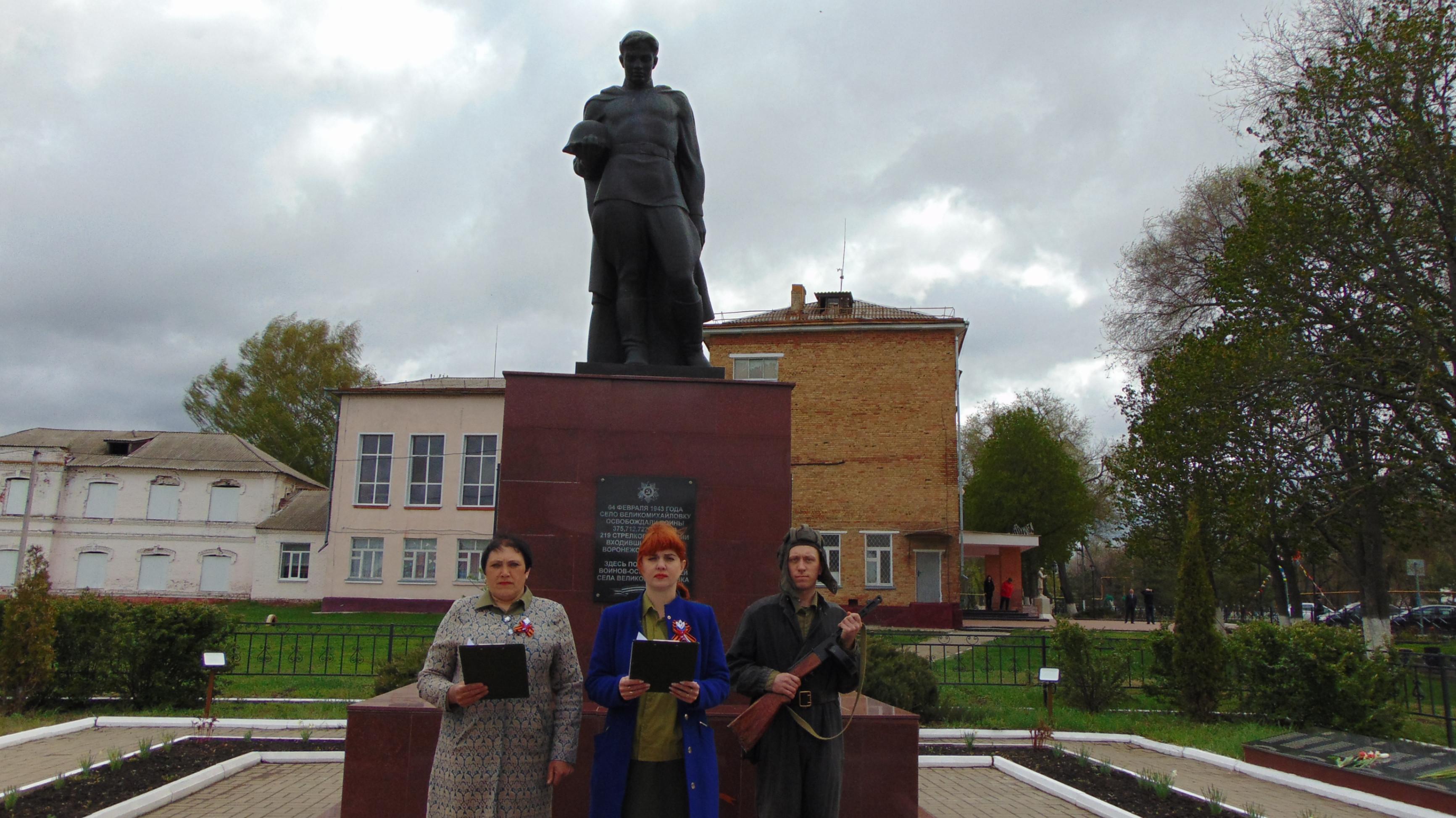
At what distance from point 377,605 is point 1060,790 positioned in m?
26.0

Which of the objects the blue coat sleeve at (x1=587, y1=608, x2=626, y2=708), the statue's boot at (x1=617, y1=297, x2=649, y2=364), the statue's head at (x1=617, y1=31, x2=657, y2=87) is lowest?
the blue coat sleeve at (x1=587, y1=608, x2=626, y2=708)

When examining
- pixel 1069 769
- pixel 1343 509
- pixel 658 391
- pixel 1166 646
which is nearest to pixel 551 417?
Answer: pixel 658 391

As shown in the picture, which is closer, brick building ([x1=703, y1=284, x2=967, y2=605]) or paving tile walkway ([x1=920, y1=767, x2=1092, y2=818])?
paving tile walkway ([x1=920, y1=767, x2=1092, y2=818])

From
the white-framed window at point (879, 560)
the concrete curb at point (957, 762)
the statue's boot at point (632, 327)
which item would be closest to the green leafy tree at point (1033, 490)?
the white-framed window at point (879, 560)

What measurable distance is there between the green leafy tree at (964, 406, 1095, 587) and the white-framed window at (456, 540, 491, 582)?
21671mm

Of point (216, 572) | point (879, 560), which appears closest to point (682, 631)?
point (879, 560)

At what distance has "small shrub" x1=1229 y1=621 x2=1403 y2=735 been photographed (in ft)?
31.1

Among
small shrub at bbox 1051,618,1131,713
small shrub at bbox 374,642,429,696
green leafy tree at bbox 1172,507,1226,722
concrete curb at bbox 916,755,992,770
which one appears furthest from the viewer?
small shrub at bbox 1051,618,1131,713

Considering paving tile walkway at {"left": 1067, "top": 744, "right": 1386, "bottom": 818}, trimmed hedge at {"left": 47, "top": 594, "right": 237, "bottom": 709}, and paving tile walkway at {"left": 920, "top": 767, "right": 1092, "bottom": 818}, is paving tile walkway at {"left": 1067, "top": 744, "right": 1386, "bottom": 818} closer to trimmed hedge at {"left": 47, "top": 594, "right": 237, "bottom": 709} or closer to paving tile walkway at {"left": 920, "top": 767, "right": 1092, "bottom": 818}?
paving tile walkway at {"left": 920, "top": 767, "right": 1092, "bottom": 818}

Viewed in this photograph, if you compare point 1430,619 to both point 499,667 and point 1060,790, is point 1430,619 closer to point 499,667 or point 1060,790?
point 1060,790

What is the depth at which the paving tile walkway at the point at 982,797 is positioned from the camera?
632 centimetres

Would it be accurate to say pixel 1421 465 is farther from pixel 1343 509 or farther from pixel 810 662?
pixel 810 662

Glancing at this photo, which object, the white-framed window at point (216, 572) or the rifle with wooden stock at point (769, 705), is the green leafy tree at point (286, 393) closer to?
the white-framed window at point (216, 572)

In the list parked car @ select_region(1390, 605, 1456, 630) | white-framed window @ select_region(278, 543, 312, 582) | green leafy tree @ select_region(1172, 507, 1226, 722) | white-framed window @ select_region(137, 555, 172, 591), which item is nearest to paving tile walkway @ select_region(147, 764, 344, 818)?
green leafy tree @ select_region(1172, 507, 1226, 722)
